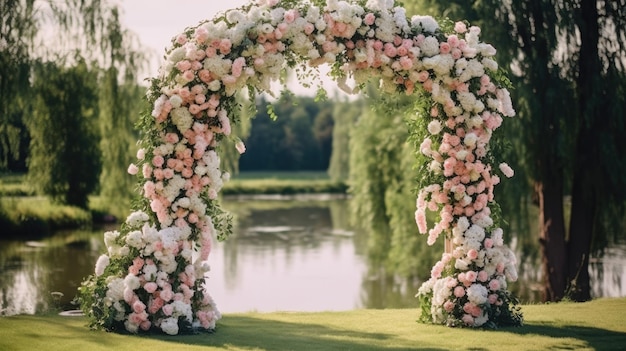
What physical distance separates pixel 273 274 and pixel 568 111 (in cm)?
692

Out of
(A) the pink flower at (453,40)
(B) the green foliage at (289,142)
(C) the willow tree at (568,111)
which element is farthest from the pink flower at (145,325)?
(B) the green foliage at (289,142)

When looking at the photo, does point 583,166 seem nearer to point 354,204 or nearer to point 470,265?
point 470,265

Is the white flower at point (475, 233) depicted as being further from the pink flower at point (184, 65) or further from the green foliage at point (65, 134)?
the green foliage at point (65, 134)

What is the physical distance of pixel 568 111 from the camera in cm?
1276

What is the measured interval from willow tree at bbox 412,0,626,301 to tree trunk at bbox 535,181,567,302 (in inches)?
0.6

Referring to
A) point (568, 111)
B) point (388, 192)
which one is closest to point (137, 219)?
point (568, 111)

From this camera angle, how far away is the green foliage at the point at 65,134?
17219 mm

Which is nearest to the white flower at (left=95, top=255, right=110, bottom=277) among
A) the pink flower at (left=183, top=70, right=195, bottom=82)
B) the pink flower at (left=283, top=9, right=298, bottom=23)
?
the pink flower at (left=183, top=70, right=195, bottom=82)

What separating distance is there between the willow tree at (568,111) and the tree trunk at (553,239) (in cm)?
2

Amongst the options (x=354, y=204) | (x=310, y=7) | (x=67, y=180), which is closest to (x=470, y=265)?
(x=310, y=7)

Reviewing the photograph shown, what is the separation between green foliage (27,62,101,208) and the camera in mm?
17219

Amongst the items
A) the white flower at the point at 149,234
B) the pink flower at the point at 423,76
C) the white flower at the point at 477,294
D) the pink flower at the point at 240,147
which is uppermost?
the pink flower at the point at 423,76

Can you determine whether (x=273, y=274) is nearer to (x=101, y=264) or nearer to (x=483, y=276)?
(x=483, y=276)

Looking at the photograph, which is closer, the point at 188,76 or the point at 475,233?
the point at 188,76
